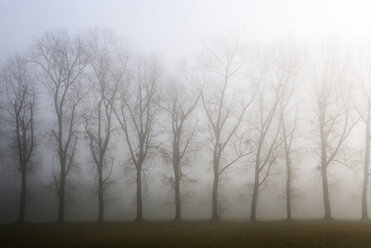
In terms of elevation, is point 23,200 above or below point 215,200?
above

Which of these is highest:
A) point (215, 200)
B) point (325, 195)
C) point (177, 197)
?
point (177, 197)

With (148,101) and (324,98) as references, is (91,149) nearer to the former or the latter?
(148,101)

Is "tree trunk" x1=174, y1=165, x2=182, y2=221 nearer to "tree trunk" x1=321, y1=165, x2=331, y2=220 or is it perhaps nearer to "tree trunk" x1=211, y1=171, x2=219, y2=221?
"tree trunk" x1=211, y1=171, x2=219, y2=221

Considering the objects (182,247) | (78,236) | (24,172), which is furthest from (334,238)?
(24,172)

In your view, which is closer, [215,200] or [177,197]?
[215,200]

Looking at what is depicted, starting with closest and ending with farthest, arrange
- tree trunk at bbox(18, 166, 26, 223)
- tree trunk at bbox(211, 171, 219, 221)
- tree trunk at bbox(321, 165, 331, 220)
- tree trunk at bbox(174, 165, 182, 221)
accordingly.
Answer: tree trunk at bbox(321, 165, 331, 220) < tree trunk at bbox(211, 171, 219, 221) < tree trunk at bbox(18, 166, 26, 223) < tree trunk at bbox(174, 165, 182, 221)

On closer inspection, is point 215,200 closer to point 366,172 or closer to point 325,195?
point 325,195

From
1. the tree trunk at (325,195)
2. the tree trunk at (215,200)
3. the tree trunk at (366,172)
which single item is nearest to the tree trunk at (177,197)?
the tree trunk at (215,200)

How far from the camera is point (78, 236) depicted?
21969 millimetres

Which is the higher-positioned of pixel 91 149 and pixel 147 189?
pixel 91 149

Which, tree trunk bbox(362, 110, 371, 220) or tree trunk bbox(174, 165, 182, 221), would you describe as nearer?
tree trunk bbox(362, 110, 371, 220)

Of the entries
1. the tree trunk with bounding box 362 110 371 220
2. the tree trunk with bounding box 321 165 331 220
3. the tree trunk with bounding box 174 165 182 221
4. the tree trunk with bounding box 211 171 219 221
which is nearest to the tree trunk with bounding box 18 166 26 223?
the tree trunk with bounding box 174 165 182 221

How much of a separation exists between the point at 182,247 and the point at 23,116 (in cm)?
2529

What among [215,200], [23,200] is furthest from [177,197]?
[23,200]
